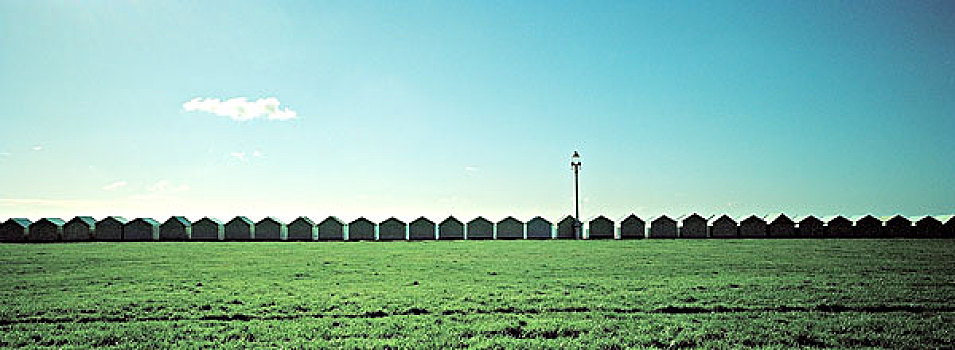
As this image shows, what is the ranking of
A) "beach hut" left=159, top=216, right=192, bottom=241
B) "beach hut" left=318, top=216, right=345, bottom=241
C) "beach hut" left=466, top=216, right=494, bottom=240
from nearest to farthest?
"beach hut" left=159, top=216, right=192, bottom=241 < "beach hut" left=466, top=216, right=494, bottom=240 < "beach hut" left=318, top=216, right=345, bottom=241

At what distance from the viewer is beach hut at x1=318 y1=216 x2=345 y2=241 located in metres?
89.4

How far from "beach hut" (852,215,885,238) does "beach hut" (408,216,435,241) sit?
60.7m

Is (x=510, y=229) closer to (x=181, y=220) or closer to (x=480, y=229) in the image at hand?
(x=480, y=229)

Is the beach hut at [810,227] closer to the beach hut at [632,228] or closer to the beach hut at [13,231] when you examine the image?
the beach hut at [632,228]

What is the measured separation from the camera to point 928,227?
90.3 meters

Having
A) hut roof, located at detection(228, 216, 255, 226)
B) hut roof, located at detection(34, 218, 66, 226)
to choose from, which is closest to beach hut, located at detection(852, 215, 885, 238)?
hut roof, located at detection(228, 216, 255, 226)

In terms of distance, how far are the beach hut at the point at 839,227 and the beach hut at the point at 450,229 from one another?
5284 cm

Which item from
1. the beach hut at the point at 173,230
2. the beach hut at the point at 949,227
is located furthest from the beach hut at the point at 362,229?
the beach hut at the point at 949,227

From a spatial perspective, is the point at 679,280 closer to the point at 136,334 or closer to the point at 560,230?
the point at 136,334

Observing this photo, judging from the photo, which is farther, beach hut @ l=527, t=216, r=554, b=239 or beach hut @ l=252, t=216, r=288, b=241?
beach hut @ l=527, t=216, r=554, b=239

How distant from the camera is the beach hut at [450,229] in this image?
8881 cm

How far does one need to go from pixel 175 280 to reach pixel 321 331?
43.9 ft

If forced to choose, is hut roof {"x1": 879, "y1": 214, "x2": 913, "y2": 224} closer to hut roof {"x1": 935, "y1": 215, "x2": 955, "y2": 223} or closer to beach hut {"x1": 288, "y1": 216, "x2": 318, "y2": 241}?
hut roof {"x1": 935, "y1": 215, "x2": 955, "y2": 223}

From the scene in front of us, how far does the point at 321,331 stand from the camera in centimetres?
1259
